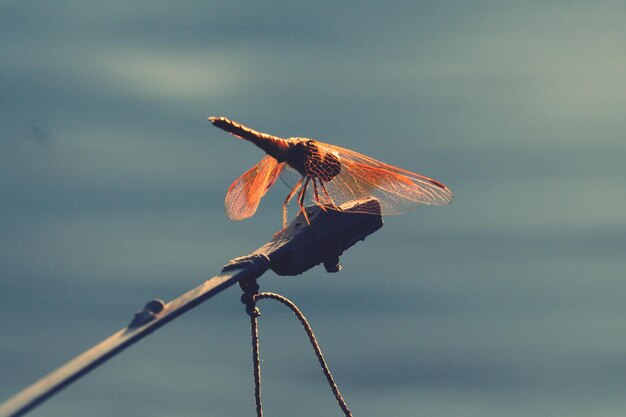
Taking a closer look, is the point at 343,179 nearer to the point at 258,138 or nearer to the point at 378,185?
the point at 378,185

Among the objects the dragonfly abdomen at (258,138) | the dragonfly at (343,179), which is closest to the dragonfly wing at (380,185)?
the dragonfly at (343,179)

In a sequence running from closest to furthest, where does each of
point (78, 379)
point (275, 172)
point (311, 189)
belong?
point (78, 379) < point (311, 189) < point (275, 172)

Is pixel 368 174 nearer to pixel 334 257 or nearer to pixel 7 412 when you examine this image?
pixel 334 257

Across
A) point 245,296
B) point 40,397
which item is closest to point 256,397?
point 245,296

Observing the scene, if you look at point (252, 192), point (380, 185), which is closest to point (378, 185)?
point (380, 185)

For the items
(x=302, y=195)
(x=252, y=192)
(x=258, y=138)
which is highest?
(x=252, y=192)

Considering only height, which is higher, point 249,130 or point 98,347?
point 249,130
